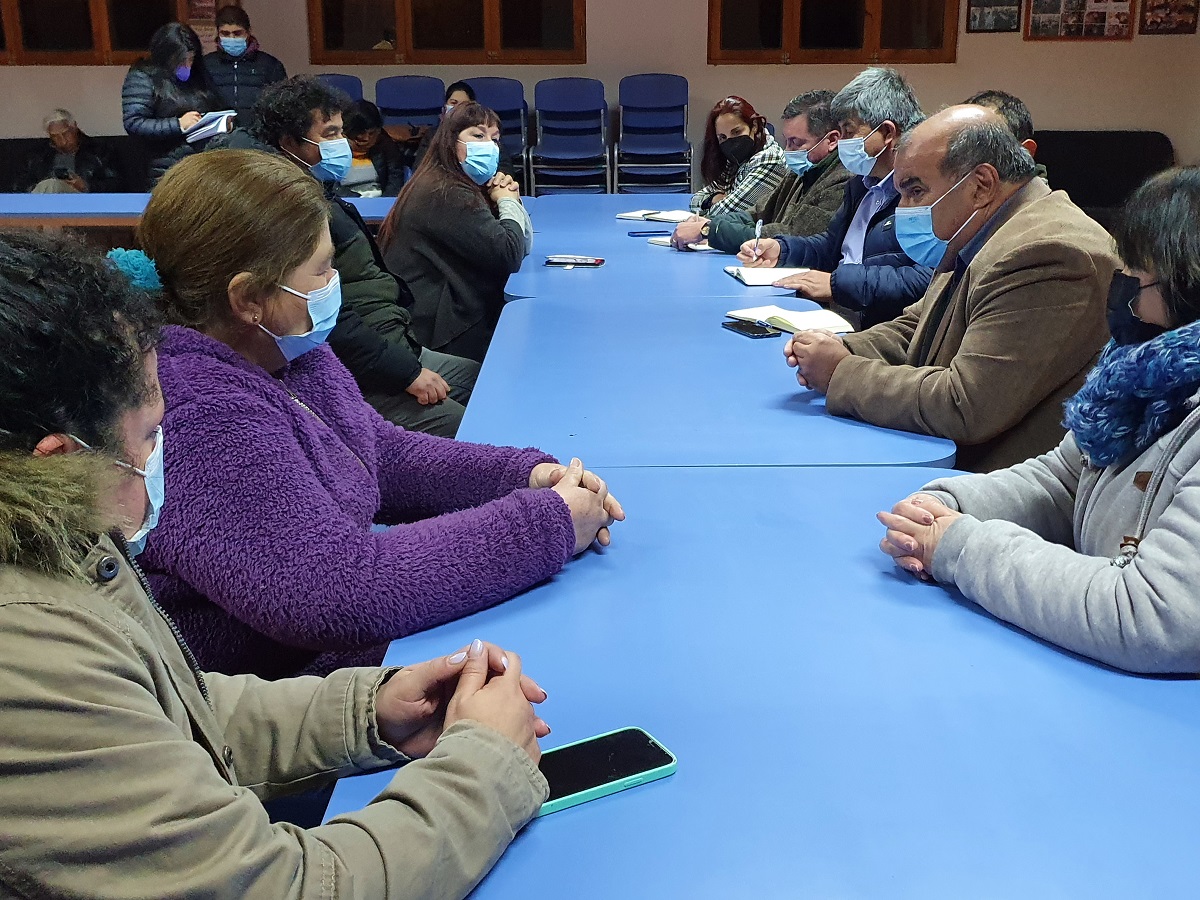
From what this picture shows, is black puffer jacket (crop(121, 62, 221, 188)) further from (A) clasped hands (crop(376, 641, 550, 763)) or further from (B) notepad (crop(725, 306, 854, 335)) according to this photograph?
(A) clasped hands (crop(376, 641, 550, 763))

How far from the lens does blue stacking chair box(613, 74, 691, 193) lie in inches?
325

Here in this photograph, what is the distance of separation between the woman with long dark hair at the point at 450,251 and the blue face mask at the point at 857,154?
1134 mm

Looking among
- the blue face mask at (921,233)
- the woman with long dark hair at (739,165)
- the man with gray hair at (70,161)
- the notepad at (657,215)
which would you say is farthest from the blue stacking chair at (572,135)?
the blue face mask at (921,233)

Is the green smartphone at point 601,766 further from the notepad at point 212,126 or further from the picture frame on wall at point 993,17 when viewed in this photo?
the picture frame on wall at point 993,17

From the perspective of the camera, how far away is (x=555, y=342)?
286 cm

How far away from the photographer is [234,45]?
24.6ft

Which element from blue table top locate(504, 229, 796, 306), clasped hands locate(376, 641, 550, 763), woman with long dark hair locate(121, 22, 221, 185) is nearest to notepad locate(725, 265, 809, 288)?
blue table top locate(504, 229, 796, 306)

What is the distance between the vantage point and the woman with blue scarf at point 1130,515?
1.21 meters

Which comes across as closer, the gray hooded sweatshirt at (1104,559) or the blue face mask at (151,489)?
the blue face mask at (151,489)

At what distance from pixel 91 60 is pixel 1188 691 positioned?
30.1ft

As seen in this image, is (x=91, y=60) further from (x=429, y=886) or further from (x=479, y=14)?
(x=429, y=886)

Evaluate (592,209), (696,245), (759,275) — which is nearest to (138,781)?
(759,275)

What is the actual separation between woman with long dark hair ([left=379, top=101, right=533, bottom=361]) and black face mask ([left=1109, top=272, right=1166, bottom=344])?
2.49m

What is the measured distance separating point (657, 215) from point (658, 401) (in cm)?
318
